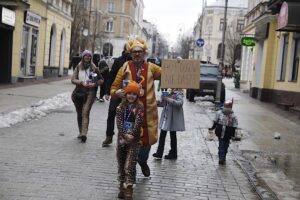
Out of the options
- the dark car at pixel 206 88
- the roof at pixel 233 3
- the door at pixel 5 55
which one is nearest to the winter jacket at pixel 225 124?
the dark car at pixel 206 88

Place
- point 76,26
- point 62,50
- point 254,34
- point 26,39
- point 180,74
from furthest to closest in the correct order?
point 76,26
point 62,50
point 254,34
point 26,39
point 180,74

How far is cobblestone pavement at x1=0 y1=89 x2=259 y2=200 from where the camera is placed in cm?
610

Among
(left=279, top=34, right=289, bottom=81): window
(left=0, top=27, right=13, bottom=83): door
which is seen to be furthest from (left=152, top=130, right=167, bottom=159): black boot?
(left=0, top=27, right=13, bottom=83): door

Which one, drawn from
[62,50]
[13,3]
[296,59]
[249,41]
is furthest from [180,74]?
[62,50]

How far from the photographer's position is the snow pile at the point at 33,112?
37.3 feet

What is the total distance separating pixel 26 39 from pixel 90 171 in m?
20.4

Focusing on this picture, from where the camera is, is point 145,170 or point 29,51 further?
point 29,51

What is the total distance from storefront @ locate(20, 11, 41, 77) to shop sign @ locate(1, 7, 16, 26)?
81.8 inches

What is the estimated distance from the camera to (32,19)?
26.0 meters

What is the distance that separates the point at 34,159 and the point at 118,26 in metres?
83.0

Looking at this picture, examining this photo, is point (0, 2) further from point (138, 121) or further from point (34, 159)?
point (138, 121)

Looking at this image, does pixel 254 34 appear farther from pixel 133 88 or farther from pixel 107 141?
pixel 133 88

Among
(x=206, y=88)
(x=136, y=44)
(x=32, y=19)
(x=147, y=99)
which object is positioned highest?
(x=32, y=19)

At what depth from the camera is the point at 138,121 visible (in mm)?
5828
